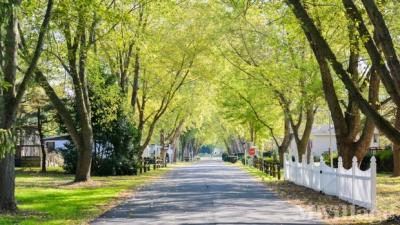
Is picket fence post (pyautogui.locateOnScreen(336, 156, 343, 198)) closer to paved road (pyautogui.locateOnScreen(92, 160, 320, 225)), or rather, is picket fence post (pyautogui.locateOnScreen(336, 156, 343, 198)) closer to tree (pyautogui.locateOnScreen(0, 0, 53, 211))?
paved road (pyautogui.locateOnScreen(92, 160, 320, 225))

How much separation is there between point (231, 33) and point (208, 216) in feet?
71.4

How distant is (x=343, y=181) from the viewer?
756 inches

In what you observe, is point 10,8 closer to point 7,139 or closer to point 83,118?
point 7,139

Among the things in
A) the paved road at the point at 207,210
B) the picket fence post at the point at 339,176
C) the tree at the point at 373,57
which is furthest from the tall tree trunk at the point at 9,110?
the picket fence post at the point at 339,176

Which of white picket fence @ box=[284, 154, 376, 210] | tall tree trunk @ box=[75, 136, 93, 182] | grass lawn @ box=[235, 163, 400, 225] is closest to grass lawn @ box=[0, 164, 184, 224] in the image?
tall tree trunk @ box=[75, 136, 93, 182]

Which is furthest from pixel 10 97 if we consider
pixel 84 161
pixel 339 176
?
pixel 84 161

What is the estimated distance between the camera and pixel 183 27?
44.9 meters

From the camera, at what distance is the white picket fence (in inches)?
635

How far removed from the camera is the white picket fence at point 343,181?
16141mm

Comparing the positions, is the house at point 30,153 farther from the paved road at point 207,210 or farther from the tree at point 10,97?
the tree at point 10,97

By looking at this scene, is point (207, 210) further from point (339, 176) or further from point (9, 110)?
point (9, 110)

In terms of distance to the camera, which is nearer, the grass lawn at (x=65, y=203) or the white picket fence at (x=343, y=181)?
the grass lawn at (x=65, y=203)

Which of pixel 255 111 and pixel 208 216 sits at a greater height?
pixel 255 111

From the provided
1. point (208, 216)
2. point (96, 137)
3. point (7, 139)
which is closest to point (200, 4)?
point (96, 137)
